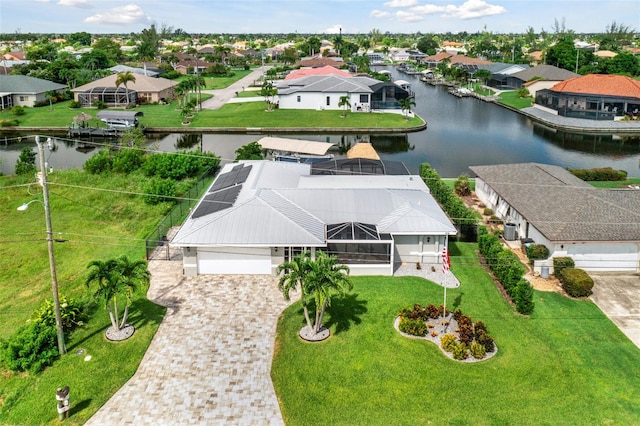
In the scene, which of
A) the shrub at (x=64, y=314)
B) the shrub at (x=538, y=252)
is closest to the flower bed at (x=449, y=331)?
the shrub at (x=538, y=252)

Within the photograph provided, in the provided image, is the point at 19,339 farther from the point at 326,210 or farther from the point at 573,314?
the point at 573,314

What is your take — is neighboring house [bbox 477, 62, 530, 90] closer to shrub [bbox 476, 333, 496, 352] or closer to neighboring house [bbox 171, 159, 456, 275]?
neighboring house [bbox 171, 159, 456, 275]

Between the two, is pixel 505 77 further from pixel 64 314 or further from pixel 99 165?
pixel 64 314

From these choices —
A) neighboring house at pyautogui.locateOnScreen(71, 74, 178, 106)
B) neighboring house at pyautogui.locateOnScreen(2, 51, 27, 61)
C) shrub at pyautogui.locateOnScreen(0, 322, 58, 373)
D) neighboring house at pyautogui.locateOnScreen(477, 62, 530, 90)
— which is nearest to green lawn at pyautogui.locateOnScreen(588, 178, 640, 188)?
shrub at pyautogui.locateOnScreen(0, 322, 58, 373)

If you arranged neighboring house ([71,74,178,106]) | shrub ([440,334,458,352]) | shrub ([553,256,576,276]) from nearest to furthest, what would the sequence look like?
shrub ([440,334,458,352]) < shrub ([553,256,576,276]) < neighboring house ([71,74,178,106])

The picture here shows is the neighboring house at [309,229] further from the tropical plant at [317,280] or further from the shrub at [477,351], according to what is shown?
the shrub at [477,351]

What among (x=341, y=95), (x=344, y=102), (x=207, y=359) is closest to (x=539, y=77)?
(x=341, y=95)
